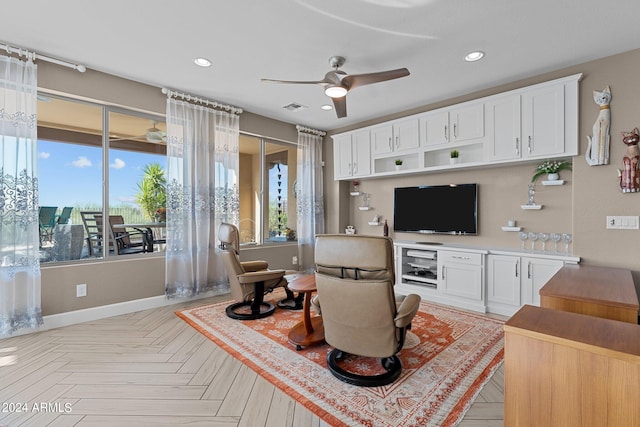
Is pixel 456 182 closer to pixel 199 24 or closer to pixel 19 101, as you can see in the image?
pixel 199 24

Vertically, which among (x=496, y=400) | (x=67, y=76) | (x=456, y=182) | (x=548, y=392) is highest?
(x=67, y=76)

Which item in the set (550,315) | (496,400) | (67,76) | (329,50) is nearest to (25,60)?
(67,76)

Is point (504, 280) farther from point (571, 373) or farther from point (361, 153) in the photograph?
point (361, 153)

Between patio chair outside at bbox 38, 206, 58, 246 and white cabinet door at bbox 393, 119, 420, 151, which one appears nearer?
patio chair outside at bbox 38, 206, 58, 246

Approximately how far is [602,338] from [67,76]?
4.77 m

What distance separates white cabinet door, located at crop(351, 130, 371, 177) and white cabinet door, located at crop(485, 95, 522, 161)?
182cm

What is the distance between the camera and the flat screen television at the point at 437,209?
13.4ft

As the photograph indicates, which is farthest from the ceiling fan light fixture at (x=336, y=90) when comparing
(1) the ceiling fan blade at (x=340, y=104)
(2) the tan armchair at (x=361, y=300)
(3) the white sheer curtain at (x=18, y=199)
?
(3) the white sheer curtain at (x=18, y=199)

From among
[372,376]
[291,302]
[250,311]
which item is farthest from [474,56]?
[250,311]

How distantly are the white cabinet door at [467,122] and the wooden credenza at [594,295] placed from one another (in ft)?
6.59

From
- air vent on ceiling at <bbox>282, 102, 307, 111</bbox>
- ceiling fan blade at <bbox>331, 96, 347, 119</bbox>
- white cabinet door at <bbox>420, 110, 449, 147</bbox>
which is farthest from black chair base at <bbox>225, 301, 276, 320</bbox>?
white cabinet door at <bbox>420, 110, 449, 147</bbox>

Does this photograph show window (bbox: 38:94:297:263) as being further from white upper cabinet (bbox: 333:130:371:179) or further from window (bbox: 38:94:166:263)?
white upper cabinet (bbox: 333:130:371:179)

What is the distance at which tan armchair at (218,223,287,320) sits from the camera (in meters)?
3.23

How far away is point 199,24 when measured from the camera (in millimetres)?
2516
